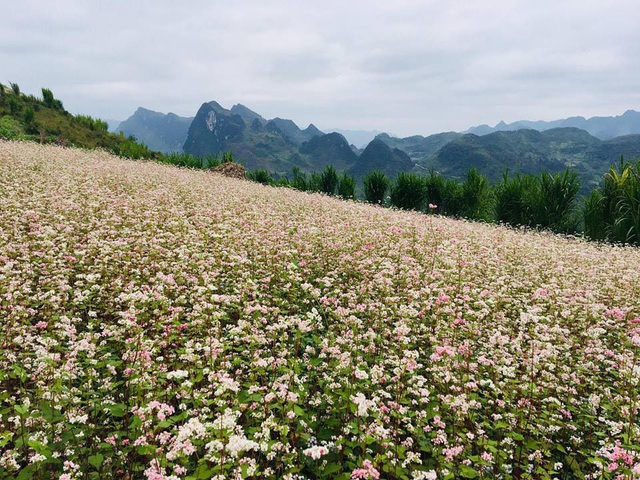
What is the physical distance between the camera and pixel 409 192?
81.1 feet

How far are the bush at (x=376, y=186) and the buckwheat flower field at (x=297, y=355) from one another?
55.1ft

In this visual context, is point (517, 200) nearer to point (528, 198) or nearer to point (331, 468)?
point (528, 198)

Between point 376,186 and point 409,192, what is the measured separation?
9.65ft

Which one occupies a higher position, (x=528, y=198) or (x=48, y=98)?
(x=48, y=98)

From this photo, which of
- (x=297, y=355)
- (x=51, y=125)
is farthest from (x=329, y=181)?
(x=51, y=125)

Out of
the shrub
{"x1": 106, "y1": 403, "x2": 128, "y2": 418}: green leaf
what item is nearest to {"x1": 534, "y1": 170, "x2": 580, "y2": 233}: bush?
the shrub

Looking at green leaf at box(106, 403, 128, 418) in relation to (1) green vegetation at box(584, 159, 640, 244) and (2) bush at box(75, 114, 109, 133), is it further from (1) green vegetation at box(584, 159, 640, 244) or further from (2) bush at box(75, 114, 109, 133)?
(2) bush at box(75, 114, 109, 133)

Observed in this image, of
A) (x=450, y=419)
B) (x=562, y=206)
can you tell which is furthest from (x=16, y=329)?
(x=562, y=206)

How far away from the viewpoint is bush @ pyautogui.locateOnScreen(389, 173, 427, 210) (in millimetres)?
24458

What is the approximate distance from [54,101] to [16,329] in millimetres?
55150

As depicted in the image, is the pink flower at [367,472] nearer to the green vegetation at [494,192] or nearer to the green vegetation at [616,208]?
the green vegetation at [494,192]

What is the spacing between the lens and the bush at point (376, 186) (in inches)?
1047

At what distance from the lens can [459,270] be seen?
7.01 m

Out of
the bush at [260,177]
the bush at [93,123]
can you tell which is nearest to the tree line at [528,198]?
the bush at [260,177]
